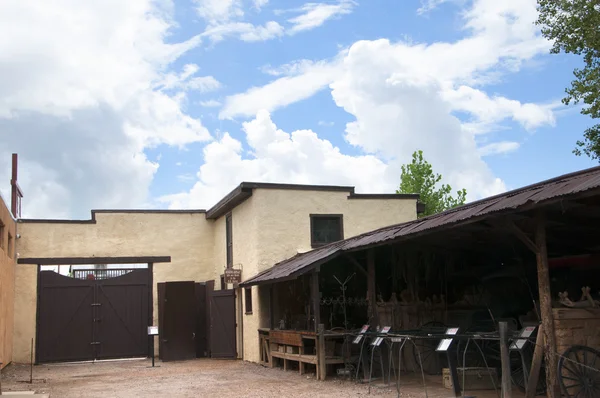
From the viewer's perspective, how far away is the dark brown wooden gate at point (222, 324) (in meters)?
19.5

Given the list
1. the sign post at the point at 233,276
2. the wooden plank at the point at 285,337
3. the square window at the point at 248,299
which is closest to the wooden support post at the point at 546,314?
the wooden plank at the point at 285,337

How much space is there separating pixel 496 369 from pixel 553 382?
255 centimetres

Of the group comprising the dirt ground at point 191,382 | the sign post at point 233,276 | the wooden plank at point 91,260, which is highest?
the wooden plank at point 91,260

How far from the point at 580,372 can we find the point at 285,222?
10.9 m

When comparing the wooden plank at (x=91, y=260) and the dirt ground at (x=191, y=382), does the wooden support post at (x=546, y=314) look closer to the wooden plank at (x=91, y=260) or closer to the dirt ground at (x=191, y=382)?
the dirt ground at (x=191, y=382)

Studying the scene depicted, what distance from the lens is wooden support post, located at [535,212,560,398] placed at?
8516 mm

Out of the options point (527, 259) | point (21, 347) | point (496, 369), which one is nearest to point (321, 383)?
point (496, 369)

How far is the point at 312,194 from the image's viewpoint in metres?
18.8

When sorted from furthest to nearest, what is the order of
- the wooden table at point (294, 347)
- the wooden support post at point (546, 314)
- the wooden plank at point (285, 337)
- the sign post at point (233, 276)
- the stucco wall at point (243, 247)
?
1. the sign post at point (233, 276)
2. the stucco wall at point (243, 247)
3. the wooden plank at point (285, 337)
4. the wooden table at point (294, 347)
5. the wooden support post at point (546, 314)

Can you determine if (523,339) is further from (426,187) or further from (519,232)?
(426,187)

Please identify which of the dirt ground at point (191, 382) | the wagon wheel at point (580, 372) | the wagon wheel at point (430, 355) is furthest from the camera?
the wagon wheel at point (430, 355)

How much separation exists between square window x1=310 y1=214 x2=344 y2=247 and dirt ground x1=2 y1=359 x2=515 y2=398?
3968 mm

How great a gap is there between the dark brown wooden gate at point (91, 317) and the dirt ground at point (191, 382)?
139cm

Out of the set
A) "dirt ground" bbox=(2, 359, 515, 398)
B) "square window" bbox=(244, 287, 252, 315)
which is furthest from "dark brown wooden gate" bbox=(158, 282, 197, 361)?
"square window" bbox=(244, 287, 252, 315)
